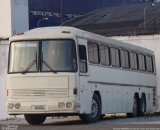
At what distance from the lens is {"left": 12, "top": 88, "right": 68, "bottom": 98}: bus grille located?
19109 millimetres

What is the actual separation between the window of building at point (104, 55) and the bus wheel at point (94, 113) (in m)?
1.47

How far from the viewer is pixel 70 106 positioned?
18969 mm

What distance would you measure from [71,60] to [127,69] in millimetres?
5615

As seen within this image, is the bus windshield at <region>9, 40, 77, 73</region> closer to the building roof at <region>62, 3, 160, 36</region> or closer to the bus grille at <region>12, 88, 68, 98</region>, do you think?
the bus grille at <region>12, 88, 68, 98</region>

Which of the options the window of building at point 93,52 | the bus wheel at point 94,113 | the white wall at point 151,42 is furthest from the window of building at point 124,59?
the white wall at point 151,42

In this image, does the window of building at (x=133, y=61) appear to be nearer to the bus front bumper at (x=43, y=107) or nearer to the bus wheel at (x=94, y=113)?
the bus wheel at (x=94, y=113)

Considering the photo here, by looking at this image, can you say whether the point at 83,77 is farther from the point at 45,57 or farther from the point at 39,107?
the point at 39,107

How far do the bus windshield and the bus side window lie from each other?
1.20 feet

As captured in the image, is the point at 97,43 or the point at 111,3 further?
the point at 111,3

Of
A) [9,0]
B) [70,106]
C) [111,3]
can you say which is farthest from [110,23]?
[111,3]

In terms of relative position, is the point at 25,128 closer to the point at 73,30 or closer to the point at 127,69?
the point at 73,30

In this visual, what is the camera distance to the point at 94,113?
67.7 feet

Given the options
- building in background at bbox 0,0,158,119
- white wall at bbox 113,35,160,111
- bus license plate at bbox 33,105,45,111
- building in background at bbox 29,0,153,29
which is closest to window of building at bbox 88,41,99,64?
bus license plate at bbox 33,105,45,111

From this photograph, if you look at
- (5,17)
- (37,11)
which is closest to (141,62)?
(5,17)
